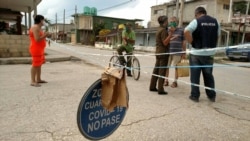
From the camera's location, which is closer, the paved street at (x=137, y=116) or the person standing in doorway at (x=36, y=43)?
the paved street at (x=137, y=116)

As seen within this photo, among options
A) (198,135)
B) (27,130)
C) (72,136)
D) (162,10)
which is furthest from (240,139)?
(162,10)

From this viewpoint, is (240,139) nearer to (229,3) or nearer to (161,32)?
(161,32)

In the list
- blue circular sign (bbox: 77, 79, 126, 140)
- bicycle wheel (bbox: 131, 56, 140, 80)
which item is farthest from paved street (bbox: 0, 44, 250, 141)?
bicycle wheel (bbox: 131, 56, 140, 80)

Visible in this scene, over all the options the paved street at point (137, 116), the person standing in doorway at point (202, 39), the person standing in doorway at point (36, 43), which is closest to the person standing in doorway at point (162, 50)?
the paved street at point (137, 116)

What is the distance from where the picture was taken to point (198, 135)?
3521 millimetres

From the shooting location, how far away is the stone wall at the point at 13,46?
11.9m

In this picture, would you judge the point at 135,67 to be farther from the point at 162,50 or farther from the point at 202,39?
the point at 202,39

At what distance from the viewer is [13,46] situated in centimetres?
1219

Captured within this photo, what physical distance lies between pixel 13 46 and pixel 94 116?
1104 centimetres

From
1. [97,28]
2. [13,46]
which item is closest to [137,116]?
[13,46]

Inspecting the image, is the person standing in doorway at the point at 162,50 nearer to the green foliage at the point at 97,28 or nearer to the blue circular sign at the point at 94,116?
the blue circular sign at the point at 94,116

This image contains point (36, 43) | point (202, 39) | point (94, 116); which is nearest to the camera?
point (94, 116)

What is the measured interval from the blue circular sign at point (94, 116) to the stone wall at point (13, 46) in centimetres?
1079

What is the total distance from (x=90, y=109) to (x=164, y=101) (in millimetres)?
3077
